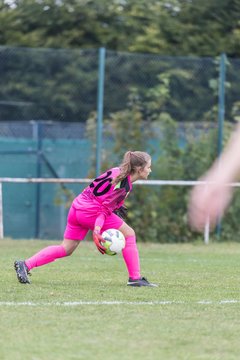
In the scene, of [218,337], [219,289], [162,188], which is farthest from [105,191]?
[162,188]

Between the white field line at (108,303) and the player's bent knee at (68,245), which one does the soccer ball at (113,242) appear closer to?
the player's bent knee at (68,245)

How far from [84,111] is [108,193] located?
32.4 feet

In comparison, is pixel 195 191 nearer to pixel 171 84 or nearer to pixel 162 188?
pixel 162 188

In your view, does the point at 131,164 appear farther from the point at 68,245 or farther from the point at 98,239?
the point at 68,245

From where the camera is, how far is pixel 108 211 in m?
9.92

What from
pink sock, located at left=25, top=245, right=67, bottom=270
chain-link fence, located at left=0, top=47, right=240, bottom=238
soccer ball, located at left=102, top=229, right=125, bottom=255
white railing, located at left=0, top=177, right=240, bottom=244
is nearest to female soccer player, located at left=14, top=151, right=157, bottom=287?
pink sock, located at left=25, top=245, right=67, bottom=270

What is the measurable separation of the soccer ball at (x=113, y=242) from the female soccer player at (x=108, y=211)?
13 centimetres

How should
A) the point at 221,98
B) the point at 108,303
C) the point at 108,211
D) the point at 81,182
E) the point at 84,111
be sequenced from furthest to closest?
the point at 84,111 → the point at 221,98 → the point at 81,182 → the point at 108,211 → the point at 108,303

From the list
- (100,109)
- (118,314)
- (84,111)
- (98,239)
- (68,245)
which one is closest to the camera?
(118,314)

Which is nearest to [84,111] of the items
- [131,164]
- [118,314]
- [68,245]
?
[68,245]

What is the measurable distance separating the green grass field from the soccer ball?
38cm

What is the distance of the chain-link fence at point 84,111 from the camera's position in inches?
730

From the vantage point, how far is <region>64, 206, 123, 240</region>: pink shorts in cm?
991

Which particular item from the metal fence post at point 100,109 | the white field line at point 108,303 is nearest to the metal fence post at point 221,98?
the metal fence post at point 100,109
